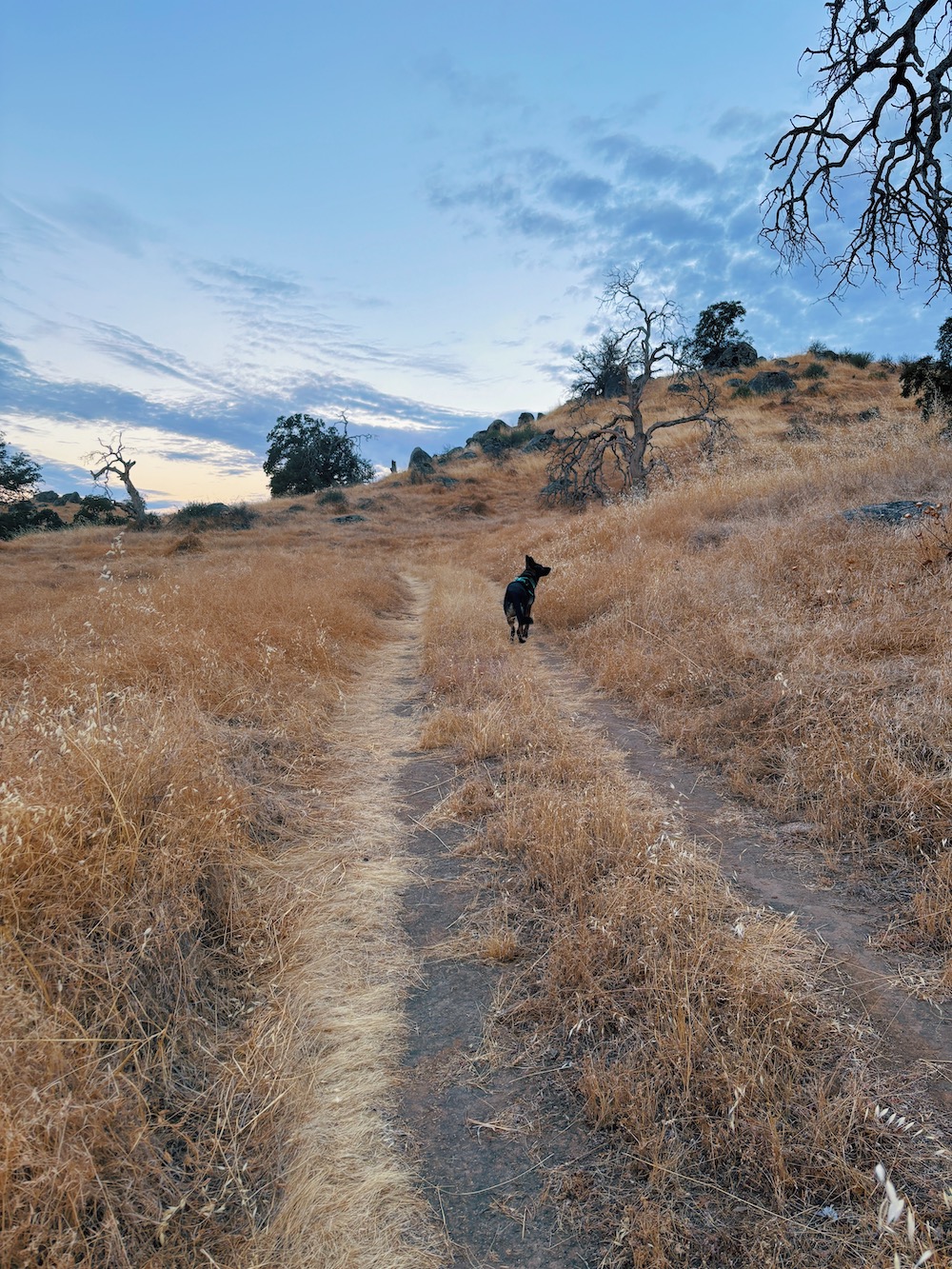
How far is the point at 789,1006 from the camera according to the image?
7.25ft

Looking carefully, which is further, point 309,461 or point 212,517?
point 309,461

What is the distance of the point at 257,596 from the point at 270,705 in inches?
166

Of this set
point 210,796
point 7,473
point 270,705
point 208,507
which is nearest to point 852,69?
point 270,705

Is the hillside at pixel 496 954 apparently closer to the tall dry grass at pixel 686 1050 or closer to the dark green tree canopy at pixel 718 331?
the tall dry grass at pixel 686 1050

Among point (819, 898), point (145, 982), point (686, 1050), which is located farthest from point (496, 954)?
point (819, 898)

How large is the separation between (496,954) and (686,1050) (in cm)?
100

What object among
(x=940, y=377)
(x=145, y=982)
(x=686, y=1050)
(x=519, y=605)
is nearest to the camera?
(x=686, y=1050)

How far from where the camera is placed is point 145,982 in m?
2.37

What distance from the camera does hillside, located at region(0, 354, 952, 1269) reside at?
5.66ft

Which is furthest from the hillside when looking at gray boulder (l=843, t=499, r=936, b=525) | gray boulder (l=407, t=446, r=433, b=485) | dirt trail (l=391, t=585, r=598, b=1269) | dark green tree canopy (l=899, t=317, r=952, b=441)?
gray boulder (l=407, t=446, r=433, b=485)

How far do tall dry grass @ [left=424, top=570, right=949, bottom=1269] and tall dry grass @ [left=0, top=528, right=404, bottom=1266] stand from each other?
3.08 feet

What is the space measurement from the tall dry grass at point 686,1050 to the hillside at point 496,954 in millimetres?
13

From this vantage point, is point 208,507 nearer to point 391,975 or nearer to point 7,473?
point 7,473

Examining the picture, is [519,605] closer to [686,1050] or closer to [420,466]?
[686,1050]
